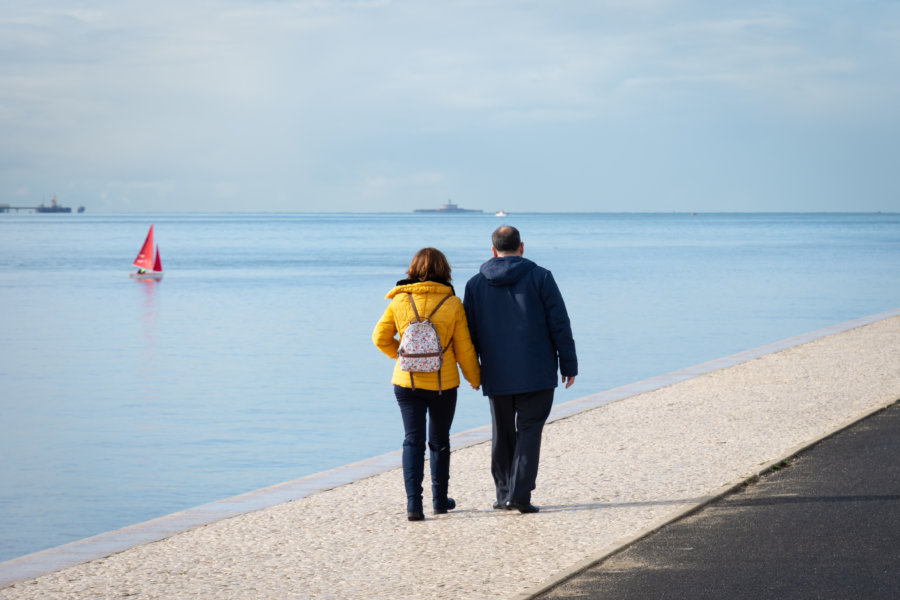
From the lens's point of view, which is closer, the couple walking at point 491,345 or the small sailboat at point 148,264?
the couple walking at point 491,345

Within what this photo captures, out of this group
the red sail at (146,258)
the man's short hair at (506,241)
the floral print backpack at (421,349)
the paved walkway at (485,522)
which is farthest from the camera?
the red sail at (146,258)

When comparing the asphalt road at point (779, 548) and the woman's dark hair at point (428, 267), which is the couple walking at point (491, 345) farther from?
the asphalt road at point (779, 548)

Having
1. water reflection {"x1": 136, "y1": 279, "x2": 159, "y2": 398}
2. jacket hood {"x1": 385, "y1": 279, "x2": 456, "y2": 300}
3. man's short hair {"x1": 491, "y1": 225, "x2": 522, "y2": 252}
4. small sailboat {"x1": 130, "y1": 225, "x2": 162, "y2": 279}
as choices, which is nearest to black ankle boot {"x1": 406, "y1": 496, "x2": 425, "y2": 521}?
jacket hood {"x1": 385, "y1": 279, "x2": 456, "y2": 300}

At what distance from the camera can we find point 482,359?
643 cm

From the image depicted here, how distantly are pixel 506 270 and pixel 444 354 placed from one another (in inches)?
23.3

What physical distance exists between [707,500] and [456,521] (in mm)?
1512

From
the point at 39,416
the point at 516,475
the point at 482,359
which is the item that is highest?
the point at 482,359

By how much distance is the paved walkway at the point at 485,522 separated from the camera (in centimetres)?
515

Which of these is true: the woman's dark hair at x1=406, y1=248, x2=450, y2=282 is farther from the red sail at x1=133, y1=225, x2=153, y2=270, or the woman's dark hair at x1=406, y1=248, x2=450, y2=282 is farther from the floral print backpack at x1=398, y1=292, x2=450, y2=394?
the red sail at x1=133, y1=225, x2=153, y2=270

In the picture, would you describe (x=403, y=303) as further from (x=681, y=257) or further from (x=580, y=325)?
(x=681, y=257)

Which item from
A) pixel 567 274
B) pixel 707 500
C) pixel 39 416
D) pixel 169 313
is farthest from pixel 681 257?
pixel 707 500

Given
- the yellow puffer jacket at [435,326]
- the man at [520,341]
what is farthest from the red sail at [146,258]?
the man at [520,341]

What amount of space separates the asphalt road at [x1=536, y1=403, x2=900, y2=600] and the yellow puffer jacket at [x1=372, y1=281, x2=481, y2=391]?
4.69 ft

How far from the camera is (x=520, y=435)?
6.38 m
